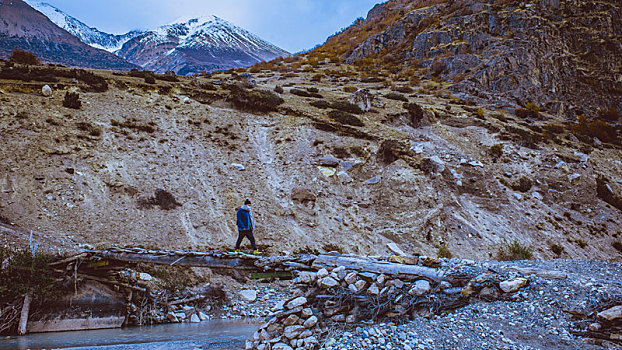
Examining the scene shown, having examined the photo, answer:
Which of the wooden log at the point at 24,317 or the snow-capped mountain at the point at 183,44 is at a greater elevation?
the snow-capped mountain at the point at 183,44

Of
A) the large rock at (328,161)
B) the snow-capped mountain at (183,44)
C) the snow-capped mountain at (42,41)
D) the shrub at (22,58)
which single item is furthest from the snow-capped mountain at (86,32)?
the large rock at (328,161)

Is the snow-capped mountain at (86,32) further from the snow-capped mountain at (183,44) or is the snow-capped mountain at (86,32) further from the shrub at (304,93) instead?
the shrub at (304,93)

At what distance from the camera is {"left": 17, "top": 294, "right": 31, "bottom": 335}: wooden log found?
884 cm

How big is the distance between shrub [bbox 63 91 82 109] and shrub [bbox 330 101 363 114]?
17.9 meters

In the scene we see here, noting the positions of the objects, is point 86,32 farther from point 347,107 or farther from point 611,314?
point 611,314

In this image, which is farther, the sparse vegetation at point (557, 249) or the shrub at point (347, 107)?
the shrub at point (347, 107)

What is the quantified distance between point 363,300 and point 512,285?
2.45 meters

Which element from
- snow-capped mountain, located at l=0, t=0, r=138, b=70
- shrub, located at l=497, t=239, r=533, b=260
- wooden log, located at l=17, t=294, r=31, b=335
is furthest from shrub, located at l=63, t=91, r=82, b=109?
snow-capped mountain, located at l=0, t=0, r=138, b=70

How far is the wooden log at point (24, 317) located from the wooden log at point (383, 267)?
27.8 ft

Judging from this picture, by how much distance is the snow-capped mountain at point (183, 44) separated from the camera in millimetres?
113250

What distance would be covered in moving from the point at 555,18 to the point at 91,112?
5522cm

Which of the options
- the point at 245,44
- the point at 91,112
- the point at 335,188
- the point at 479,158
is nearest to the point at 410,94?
the point at 479,158

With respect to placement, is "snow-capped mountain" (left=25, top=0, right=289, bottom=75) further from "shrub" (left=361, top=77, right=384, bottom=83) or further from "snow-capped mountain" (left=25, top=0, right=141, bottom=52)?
"shrub" (left=361, top=77, right=384, bottom=83)

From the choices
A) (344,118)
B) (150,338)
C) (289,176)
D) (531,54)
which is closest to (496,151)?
(344,118)
